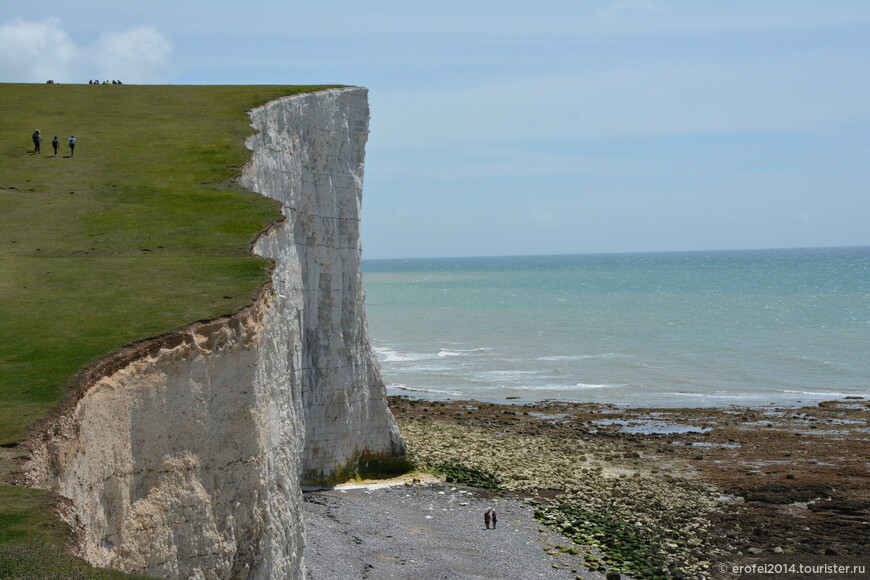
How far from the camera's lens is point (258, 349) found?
15094mm

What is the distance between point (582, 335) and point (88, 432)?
74960 millimetres

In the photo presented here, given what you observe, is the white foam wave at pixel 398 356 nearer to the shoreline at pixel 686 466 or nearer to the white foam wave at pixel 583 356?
the white foam wave at pixel 583 356

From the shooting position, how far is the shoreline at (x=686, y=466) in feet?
87.8

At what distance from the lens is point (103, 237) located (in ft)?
71.1

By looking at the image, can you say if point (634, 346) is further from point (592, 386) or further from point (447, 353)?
point (592, 386)

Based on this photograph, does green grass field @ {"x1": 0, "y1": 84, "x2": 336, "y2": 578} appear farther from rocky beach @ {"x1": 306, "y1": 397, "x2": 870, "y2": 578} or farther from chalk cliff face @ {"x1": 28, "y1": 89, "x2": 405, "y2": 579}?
rocky beach @ {"x1": 306, "y1": 397, "x2": 870, "y2": 578}

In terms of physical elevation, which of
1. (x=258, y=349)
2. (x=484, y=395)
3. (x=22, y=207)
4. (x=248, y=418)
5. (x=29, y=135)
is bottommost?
(x=484, y=395)

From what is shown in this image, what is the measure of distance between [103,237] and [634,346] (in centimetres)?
5973

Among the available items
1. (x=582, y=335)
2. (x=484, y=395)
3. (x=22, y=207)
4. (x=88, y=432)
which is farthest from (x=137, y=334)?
(x=582, y=335)

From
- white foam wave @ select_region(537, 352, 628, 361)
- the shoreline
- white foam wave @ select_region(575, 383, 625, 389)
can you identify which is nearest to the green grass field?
the shoreline

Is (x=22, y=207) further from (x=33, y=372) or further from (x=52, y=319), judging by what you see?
(x=33, y=372)

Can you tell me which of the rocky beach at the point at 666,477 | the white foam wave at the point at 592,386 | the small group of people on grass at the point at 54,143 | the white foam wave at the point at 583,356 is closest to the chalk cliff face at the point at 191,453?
the rocky beach at the point at 666,477

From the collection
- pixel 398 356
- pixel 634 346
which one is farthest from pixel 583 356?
pixel 398 356

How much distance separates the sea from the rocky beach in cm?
565
